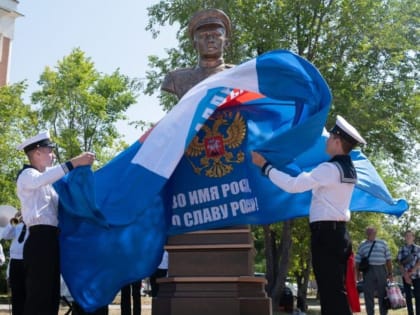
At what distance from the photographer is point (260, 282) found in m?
5.59

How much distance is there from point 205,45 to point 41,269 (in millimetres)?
3122

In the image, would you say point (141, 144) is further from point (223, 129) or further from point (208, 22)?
point (208, 22)

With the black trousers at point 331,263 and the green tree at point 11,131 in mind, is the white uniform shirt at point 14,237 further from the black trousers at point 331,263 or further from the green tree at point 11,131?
the green tree at point 11,131

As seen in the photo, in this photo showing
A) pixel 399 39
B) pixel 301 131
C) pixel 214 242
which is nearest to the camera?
pixel 301 131

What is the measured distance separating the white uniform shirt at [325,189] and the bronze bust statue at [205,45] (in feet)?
7.79

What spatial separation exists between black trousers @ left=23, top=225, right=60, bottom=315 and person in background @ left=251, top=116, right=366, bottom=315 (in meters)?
2.09

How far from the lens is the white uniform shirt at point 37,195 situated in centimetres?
480

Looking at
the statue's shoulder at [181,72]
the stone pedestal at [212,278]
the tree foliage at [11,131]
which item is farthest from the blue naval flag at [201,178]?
the tree foliage at [11,131]

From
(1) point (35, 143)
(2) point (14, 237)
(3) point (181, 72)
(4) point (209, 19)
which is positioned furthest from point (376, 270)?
(1) point (35, 143)

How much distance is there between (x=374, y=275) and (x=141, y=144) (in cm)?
602

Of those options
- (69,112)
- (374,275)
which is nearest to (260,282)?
(374,275)

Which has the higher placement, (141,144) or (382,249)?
(141,144)

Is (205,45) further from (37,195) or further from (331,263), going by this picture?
(331,263)

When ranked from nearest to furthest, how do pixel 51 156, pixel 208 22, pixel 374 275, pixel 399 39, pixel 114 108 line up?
pixel 51 156 → pixel 208 22 → pixel 374 275 → pixel 399 39 → pixel 114 108
